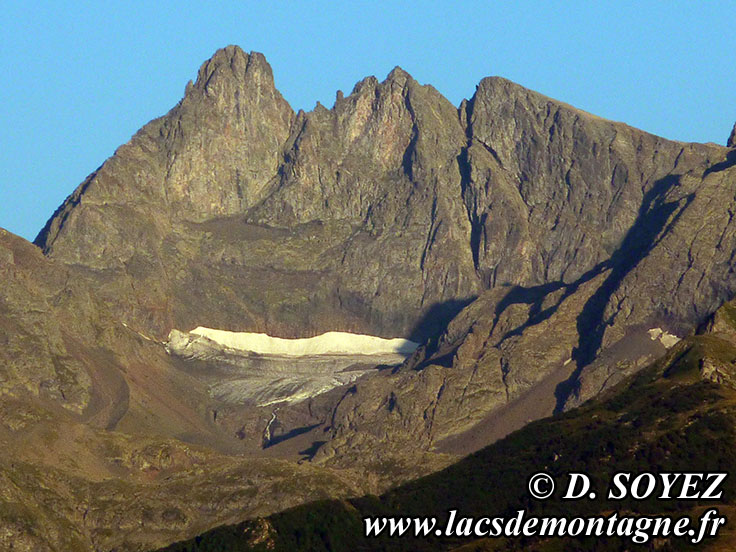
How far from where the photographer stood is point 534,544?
198375 mm

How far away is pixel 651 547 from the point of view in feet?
627

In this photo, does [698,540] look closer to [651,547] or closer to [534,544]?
[651,547]

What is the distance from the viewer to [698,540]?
18712cm

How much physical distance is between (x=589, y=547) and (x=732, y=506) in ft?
48.4

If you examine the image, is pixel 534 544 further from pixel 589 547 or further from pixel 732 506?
pixel 732 506

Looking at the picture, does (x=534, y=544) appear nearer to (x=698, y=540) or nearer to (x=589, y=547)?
(x=589, y=547)

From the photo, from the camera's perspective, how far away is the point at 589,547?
197 meters

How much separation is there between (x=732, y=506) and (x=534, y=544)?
1959 centimetres

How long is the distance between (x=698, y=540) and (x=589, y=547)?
530 inches

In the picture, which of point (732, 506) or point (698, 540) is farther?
point (732, 506)

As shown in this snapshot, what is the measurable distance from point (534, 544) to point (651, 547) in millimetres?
12515

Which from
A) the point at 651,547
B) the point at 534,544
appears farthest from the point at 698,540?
the point at 534,544

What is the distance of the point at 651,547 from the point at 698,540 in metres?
5.66

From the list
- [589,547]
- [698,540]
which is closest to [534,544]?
[589,547]
